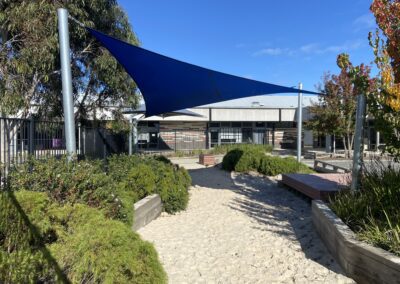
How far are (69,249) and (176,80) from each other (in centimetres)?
580

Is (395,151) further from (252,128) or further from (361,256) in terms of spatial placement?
(252,128)

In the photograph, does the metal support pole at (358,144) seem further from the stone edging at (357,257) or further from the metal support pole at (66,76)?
the metal support pole at (66,76)

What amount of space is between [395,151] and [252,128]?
26.9m

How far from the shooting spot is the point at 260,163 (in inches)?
471

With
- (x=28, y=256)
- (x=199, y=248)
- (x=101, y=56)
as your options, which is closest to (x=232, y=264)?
(x=199, y=248)

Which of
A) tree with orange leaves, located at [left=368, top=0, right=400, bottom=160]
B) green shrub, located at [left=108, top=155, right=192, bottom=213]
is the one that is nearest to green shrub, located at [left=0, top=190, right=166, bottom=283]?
green shrub, located at [left=108, top=155, right=192, bottom=213]

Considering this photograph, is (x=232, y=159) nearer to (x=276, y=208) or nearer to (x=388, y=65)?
(x=276, y=208)

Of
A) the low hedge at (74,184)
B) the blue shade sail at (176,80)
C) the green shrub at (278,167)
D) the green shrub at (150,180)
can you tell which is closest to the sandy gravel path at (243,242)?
the green shrub at (150,180)

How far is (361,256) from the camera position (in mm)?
3426

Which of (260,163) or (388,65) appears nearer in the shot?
(388,65)

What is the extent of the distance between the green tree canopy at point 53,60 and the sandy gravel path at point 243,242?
4125 mm

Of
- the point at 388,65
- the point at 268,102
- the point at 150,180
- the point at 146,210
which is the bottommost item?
the point at 146,210

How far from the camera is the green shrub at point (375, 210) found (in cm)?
357

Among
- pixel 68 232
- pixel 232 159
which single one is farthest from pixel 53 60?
pixel 232 159
